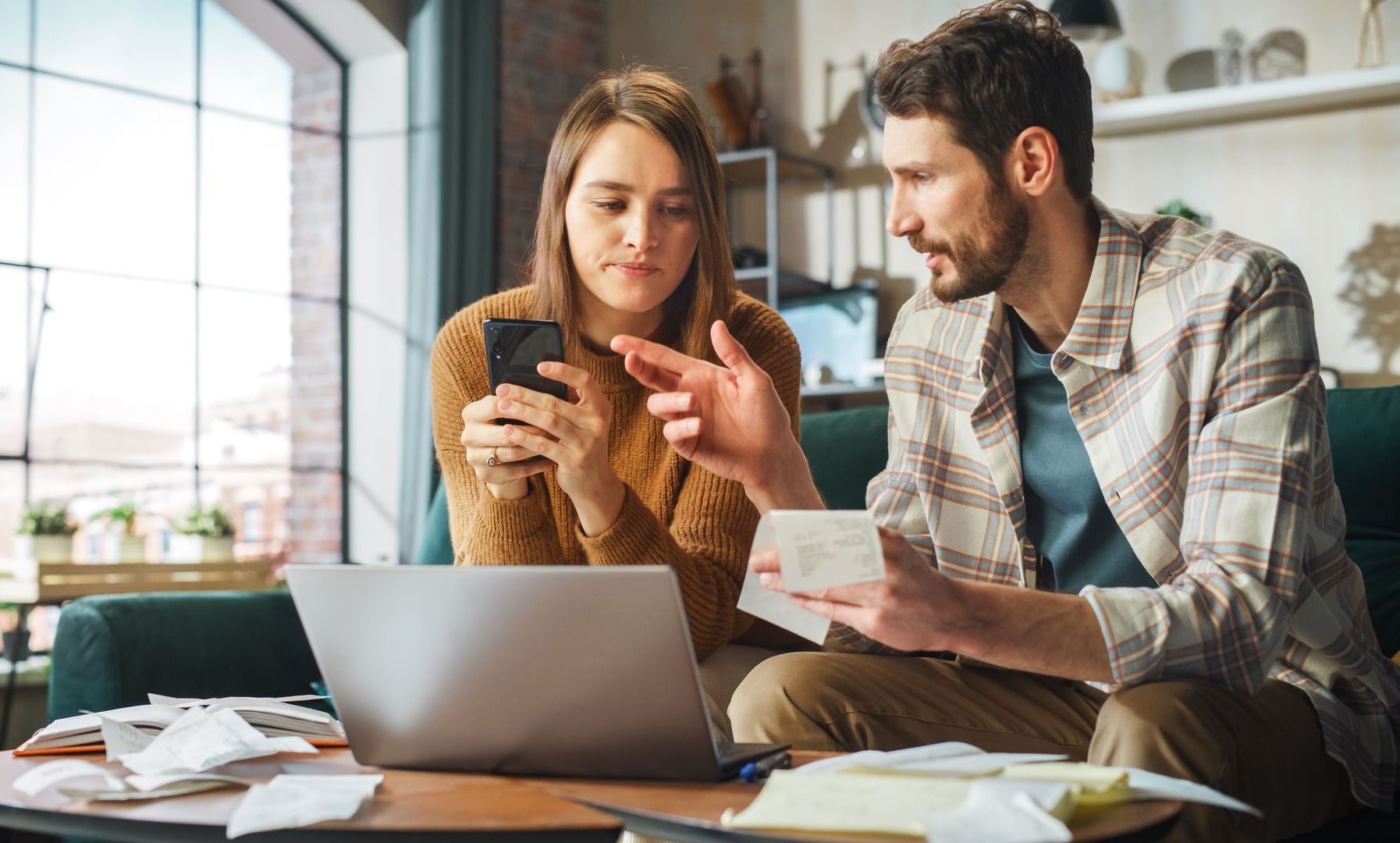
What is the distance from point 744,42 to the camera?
482 centimetres

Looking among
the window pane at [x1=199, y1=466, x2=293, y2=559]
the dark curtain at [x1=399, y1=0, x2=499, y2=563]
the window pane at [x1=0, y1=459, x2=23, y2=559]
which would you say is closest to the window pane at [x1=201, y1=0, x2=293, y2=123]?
the dark curtain at [x1=399, y1=0, x2=499, y2=563]

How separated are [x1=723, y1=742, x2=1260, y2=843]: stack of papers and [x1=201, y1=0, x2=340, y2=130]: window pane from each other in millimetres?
3837

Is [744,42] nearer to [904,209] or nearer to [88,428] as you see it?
[88,428]

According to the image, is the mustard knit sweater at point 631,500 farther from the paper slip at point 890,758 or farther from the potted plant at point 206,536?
the potted plant at point 206,536

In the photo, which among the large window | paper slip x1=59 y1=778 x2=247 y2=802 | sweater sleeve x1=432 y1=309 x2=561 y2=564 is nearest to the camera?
paper slip x1=59 y1=778 x2=247 y2=802

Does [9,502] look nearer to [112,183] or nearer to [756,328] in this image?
[112,183]

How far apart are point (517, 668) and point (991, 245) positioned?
785 mm

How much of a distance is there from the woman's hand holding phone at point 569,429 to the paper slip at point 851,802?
0.62 meters

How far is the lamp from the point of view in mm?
3736

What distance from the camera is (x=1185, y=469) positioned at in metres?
1.41

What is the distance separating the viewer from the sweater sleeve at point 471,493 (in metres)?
1.72

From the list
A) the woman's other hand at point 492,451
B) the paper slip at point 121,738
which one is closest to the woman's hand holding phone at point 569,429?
the woman's other hand at point 492,451

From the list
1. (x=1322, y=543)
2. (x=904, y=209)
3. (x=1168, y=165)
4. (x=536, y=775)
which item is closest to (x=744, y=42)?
(x=1168, y=165)

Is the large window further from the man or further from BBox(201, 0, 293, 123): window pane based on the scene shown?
the man
